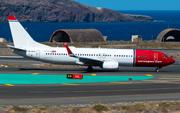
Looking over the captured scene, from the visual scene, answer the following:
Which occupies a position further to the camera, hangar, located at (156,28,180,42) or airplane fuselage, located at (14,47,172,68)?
hangar, located at (156,28,180,42)

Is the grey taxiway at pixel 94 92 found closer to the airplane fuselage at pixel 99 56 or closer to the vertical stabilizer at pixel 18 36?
the airplane fuselage at pixel 99 56

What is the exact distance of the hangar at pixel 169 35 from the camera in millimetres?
99419

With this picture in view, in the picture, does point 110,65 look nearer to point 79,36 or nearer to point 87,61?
point 87,61

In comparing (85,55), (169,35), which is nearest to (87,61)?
(85,55)

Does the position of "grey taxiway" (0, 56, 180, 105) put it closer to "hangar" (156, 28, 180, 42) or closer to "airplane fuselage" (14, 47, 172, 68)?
"airplane fuselage" (14, 47, 172, 68)

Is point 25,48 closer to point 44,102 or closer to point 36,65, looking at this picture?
point 36,65

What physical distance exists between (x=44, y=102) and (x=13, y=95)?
4.30m

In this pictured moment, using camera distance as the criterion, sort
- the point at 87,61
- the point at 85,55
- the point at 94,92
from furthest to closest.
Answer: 1. the point at 85,55
2. the point at 87,61
3. the point at 94,92

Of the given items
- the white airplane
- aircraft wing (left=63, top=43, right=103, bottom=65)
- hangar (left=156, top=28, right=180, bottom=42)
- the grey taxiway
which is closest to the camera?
the grey taxiway

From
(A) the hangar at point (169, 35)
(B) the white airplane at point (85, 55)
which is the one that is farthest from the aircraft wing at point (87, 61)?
(A) the hangar at point (169, 35)

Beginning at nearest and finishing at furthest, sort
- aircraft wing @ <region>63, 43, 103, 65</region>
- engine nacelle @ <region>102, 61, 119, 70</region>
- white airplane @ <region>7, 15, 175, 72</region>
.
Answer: aircraft wing @ <region>63, 43, 103, 65</region>
engine nacelle @ <region>102, 61, 119, 70</region>
white airplane @ <region>7, 15, 175, 72</region>

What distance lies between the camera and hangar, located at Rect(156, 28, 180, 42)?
99.4 meters

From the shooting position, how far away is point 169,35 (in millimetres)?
105688

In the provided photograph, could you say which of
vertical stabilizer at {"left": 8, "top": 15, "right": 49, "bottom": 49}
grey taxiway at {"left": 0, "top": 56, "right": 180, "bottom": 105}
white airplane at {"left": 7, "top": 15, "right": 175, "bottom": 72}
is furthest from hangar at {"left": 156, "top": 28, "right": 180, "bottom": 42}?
vertical stabilizer at {"left": 8, "top": 15, "right": 49, "bottom": 49}
